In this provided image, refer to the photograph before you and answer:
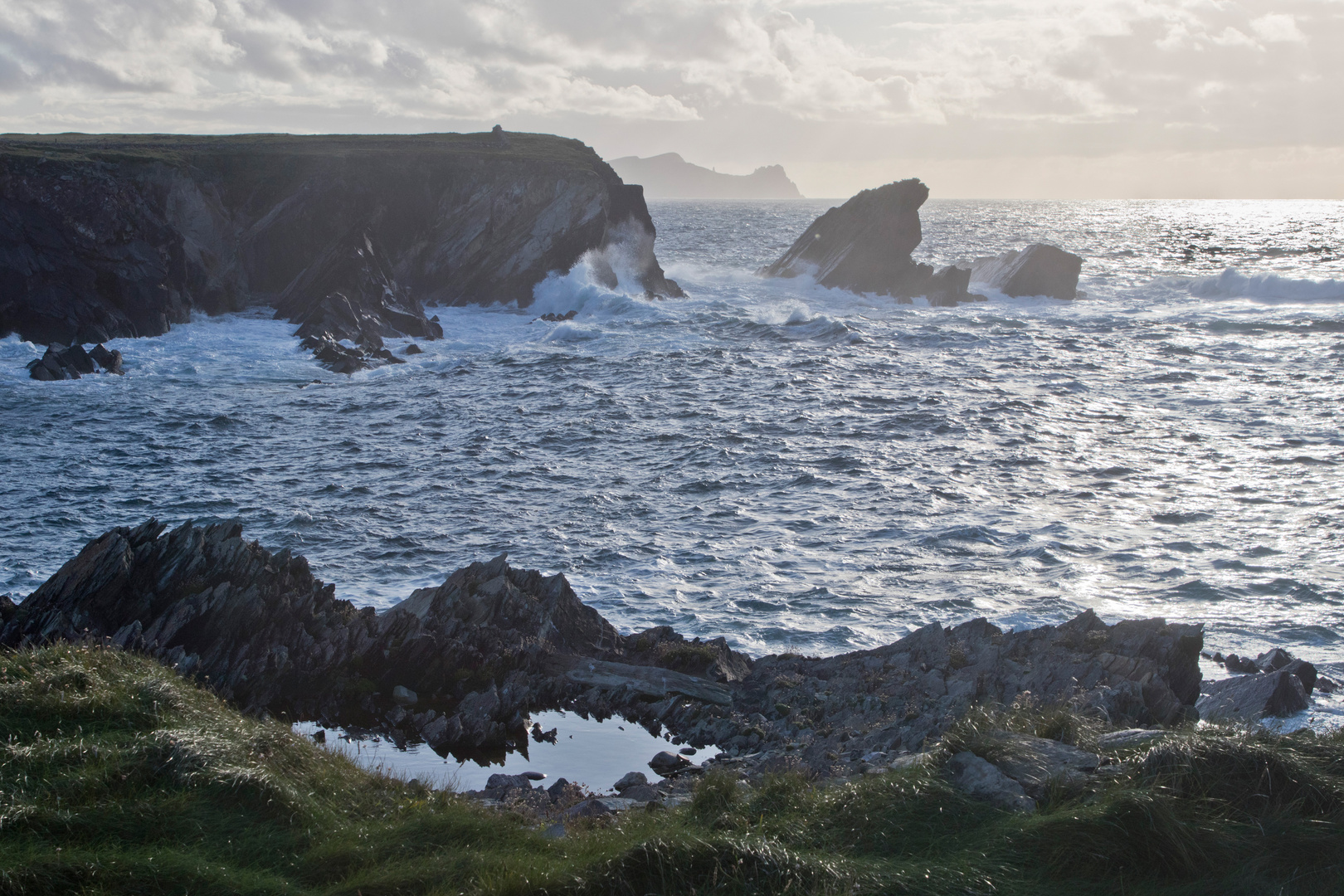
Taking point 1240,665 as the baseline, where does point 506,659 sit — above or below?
below

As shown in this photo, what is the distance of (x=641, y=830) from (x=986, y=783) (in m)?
2.98

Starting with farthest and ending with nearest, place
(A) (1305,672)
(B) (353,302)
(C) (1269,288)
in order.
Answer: (C) (1269,288)
(B) (353,302)
(A) (1305,672)

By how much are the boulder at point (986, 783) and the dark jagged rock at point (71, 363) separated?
38.3 m

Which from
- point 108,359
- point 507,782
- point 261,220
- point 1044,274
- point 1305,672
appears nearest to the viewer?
point 507,782

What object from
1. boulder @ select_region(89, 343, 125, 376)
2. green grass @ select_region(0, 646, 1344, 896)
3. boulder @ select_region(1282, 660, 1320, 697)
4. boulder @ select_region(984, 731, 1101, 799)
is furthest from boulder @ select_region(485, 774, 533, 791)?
boulder @ select_region(89, 343, 125, 376)

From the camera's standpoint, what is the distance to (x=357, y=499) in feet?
75.6

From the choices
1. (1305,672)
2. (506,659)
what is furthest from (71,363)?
(1305,672)

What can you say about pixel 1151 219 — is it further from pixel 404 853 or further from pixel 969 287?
pixel 404 853

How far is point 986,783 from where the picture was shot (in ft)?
24.8

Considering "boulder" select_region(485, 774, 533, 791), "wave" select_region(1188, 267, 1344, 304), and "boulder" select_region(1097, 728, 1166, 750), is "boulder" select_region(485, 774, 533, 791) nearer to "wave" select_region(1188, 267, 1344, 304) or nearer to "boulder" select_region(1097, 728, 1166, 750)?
"boulder" select_region(1097, 728, 1166, 750)

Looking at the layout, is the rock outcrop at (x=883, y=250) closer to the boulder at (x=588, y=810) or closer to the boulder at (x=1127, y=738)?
the boulder at (x=1127, y=738)

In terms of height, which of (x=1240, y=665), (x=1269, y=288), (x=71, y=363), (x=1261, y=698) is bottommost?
(x=1240, y=665)

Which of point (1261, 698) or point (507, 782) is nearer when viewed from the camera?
point (507, 782)

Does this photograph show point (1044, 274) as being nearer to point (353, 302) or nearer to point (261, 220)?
point (353, 302)
